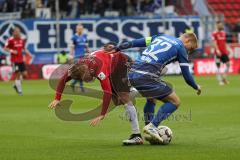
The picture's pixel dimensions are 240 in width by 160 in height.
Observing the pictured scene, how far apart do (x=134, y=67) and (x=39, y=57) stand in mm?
27884

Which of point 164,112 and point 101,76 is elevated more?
point 101,76

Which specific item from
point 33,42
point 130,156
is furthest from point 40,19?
point 130,156

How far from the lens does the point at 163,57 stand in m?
12.1

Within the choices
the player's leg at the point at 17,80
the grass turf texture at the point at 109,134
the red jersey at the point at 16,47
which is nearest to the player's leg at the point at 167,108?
the grass turf texture at the point at 109,134

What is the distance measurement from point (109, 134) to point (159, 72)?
224 cm

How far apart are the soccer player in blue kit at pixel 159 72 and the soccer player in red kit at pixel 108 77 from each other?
329 mm

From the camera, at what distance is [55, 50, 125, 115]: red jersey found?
11.7 m

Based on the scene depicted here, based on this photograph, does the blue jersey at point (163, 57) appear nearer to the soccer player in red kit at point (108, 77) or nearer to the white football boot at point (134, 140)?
the soccer player in red kit at point (108, 77)

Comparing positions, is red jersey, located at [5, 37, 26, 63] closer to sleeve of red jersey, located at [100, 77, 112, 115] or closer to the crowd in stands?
the crowd in stands

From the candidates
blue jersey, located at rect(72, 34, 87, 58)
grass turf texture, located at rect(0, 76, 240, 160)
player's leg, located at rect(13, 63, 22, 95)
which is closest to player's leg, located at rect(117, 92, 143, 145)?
grass turf texture, located at rect(0, 76, 240, 160)

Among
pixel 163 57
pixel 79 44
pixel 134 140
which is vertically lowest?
pixel 79 44

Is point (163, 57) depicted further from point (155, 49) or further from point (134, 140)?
point (134, 140)

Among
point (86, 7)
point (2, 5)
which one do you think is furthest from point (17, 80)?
point (86, 7)

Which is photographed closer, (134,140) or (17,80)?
(134,140)
